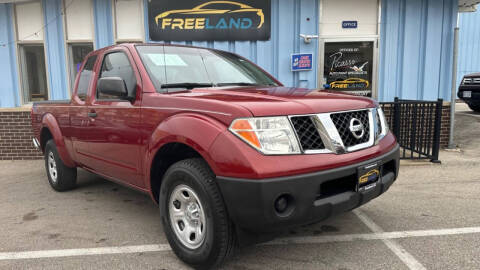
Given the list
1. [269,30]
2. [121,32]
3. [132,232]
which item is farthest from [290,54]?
[132,232]

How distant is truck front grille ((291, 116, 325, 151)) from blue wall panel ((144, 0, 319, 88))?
5.25 metres

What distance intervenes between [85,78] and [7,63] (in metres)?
4.74

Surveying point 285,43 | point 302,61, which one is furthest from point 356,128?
point 285,43

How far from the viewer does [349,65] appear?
757 centimetres

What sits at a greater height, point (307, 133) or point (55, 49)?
point (55, 49)

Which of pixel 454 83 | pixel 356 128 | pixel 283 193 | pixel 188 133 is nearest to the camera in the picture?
pixel 283 193

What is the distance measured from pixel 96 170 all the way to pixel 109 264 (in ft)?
4.68

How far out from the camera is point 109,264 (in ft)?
9.34

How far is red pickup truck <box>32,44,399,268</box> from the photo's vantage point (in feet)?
7.26

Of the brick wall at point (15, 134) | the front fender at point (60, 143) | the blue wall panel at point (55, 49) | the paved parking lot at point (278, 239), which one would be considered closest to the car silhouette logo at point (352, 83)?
the paved parking lot at point (278, 239)

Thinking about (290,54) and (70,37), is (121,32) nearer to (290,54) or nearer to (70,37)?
(70,37)

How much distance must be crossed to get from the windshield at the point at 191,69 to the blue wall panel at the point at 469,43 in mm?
21364

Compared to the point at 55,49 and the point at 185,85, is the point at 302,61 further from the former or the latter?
the point at 55,49

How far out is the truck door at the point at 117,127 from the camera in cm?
316
